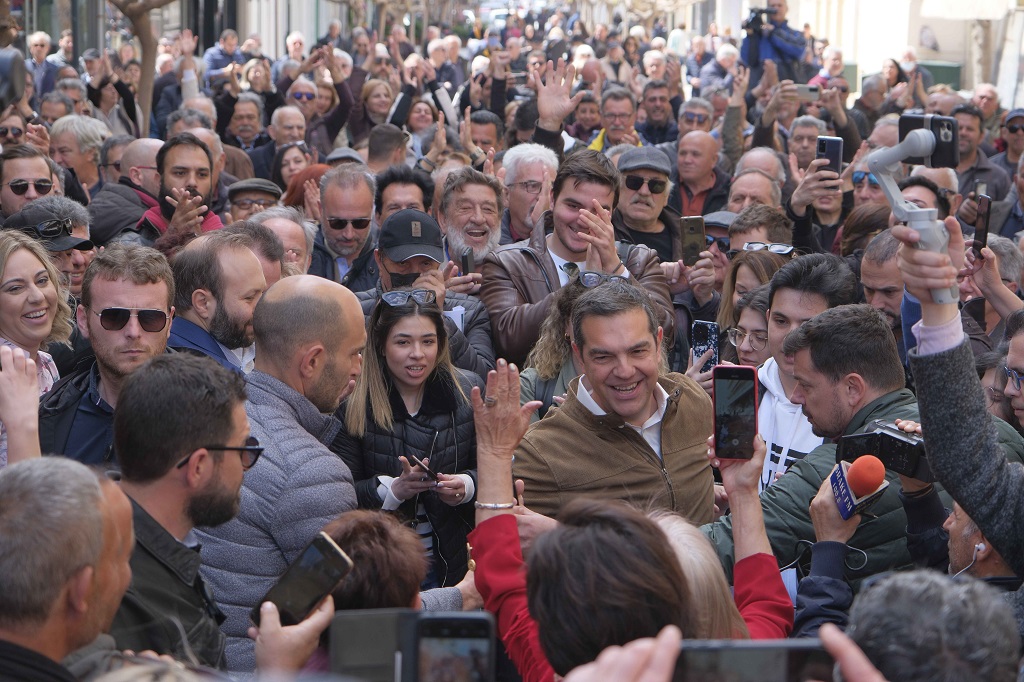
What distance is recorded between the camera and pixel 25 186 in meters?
6.86

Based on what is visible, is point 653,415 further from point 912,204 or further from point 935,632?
point 935,632

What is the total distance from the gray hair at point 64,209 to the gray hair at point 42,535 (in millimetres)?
3864

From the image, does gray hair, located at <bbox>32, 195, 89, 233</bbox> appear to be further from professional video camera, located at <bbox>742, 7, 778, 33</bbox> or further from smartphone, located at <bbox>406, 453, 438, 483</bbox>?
professional video camera, located at <bbox>742, 7, 778, 33</bbox>

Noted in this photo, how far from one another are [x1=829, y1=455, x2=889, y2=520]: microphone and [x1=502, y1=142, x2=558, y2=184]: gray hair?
4.35m

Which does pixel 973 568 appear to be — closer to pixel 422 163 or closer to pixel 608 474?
pixel 608 474

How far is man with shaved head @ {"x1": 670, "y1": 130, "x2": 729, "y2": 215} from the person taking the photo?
8633 mm

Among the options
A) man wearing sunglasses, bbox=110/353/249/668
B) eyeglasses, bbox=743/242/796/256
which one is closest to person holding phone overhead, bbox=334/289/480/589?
man wearing sunglasses, bbox=110/353/249/668

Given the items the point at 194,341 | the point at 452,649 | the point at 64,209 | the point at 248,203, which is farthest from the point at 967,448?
the point at 248,203

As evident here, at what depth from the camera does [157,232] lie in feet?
21.7

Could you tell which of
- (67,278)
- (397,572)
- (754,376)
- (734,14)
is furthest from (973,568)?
(734,14)

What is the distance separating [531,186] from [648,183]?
72 centimetres

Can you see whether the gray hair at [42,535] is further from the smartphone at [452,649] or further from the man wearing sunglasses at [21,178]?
the man wearing sunglasses at [21,178]

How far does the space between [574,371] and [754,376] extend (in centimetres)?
165

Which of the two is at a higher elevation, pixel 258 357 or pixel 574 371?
pixel 258 357
